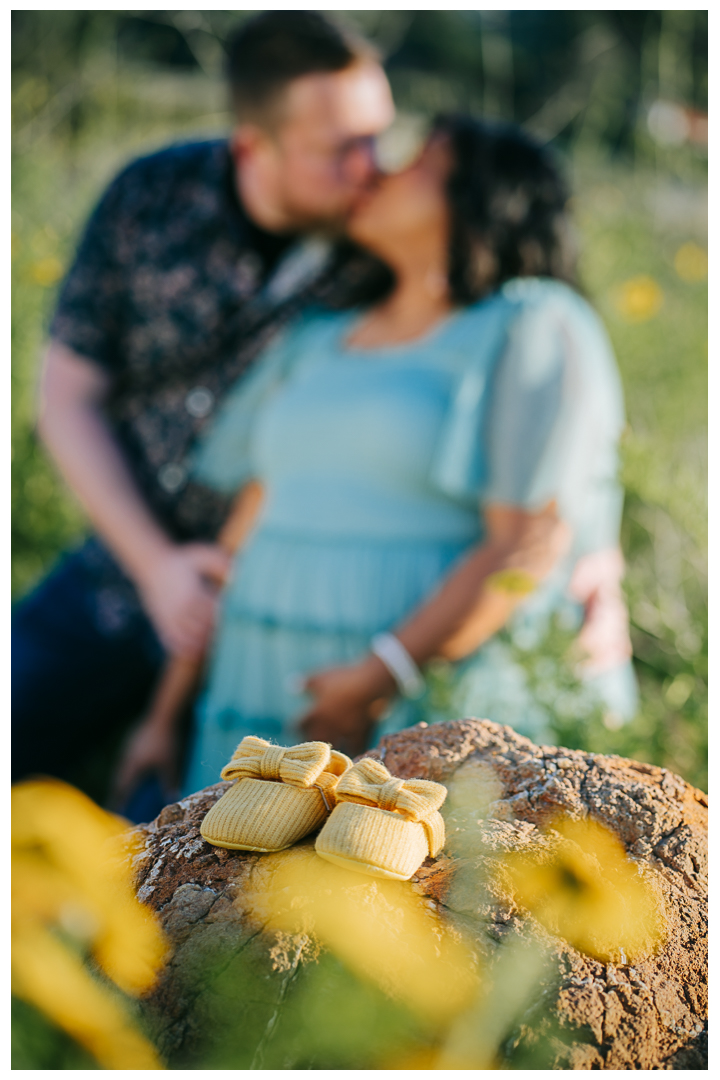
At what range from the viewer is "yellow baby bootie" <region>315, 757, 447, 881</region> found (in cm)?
45

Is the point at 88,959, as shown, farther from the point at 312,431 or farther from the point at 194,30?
the point at 194,30

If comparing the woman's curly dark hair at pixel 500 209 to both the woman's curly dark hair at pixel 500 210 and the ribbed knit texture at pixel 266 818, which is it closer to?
the woman's curly dark hair at pixel 500 210

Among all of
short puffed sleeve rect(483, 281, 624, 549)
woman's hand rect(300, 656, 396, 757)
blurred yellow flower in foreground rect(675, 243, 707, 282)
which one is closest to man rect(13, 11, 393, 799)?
woman's hand rect(300, 656, 396, 757)

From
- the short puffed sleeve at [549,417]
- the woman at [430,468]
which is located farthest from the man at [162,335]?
the short puffed sleeve at [549,417]

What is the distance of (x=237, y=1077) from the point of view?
1.45 feet

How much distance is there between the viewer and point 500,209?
1.44m

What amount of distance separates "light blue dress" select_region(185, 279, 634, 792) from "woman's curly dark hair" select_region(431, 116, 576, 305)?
0.18 feet

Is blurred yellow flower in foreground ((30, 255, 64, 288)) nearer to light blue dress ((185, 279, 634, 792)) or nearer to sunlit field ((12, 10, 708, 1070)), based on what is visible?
sunlit field ((12, 10, 708, 1070))

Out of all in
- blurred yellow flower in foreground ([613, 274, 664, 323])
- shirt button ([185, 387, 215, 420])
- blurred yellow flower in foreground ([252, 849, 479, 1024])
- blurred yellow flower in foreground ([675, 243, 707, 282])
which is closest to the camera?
blurred yellow flower in foreground ([252, 849, 479, 1024])

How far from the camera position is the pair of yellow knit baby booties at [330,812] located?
0.45 meters

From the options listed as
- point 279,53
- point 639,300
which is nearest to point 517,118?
point 639,300

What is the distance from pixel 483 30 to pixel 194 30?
2.81 feet

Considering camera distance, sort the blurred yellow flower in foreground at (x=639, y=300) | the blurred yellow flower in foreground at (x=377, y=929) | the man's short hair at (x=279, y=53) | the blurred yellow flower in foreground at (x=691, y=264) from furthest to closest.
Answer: the blurred yellow flower in foreground at (x=691, y=264) → the blurred yellow flower in foreground at (x=639, y=300) → the man's short hair at (x=279, y=53) → the blurred yellow flower in foreground at (x=377, y=929)

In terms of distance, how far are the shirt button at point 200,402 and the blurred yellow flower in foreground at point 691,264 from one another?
1681 mm
